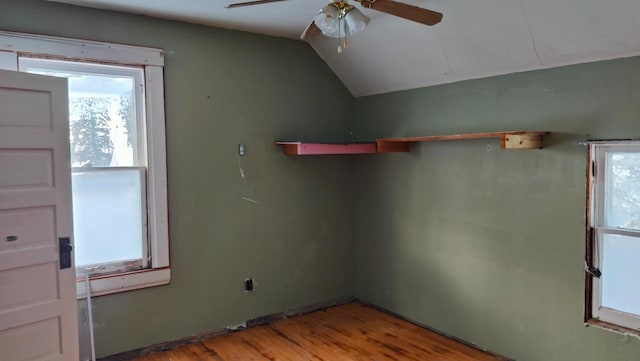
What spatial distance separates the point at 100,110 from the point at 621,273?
3.58 m

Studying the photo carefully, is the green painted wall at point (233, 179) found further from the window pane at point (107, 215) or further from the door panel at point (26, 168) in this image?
the door panel at point (26, 168)

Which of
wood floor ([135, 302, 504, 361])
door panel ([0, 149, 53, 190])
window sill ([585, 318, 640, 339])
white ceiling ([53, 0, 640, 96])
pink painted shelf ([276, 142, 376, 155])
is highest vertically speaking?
white ceiling ([53, 0, 640, 96])

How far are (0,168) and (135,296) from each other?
1349mm

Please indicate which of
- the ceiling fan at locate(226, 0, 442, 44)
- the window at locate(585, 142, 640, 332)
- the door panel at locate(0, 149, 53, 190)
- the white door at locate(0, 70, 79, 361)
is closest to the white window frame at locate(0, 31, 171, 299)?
the white door at locate(0, 70, 79, 361)

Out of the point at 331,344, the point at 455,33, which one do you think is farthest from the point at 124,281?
the point at 455,33

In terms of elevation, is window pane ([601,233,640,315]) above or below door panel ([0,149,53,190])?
below

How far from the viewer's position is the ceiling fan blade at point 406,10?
2.01 meters

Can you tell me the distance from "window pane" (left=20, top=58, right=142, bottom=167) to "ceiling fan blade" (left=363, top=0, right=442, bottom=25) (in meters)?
2.06

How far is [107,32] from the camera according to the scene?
3213 millimetres

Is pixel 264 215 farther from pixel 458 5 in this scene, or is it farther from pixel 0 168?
pixel 458 5

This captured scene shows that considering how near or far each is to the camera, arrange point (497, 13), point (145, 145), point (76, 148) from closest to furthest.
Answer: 1. point (497, 13)
2. point (76, 148)
3. point (145, 145)

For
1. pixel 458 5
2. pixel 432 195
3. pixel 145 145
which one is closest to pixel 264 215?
pixel 145 145

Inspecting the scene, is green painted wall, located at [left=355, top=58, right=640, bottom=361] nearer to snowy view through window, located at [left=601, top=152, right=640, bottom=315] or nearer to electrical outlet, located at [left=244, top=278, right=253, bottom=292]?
snowy view through window, located at [left=601, top=152, right=640, bottom=315]

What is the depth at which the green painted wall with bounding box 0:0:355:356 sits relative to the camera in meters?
3.37
